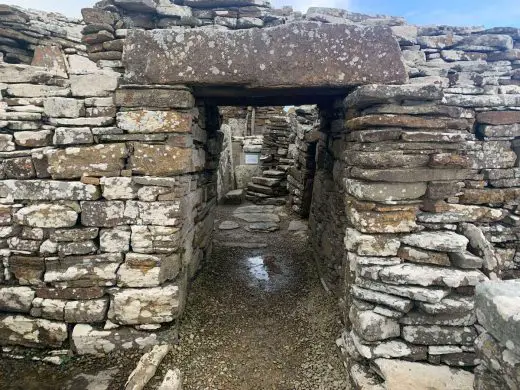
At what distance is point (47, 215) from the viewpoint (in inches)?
113

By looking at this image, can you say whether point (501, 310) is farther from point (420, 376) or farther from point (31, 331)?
point (31, 331)

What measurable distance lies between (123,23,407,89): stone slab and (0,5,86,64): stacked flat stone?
356cm

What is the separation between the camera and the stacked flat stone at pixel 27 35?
5.54m

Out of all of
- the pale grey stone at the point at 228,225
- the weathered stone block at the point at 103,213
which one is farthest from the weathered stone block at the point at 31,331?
the pale grey stone at the point at 228,225

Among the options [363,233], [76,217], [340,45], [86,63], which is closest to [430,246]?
[363,233]

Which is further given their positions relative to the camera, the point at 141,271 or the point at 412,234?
the point at 141,271

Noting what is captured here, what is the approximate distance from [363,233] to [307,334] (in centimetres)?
150

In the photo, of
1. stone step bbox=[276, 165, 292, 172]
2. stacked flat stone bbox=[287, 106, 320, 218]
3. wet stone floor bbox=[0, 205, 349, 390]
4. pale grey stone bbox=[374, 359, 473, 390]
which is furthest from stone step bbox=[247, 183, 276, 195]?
pale grey stone bbox=[374, 359, 473, 390]

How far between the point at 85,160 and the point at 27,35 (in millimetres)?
4747

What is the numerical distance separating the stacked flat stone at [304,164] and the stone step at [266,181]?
1.27 metres

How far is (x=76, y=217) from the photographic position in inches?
113

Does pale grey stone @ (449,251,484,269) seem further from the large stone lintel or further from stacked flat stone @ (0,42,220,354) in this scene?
stacked flat stone @ (0,42,220,354)

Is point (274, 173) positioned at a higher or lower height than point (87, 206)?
lower

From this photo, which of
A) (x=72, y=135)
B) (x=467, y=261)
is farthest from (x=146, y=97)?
(x=467, y=261)
